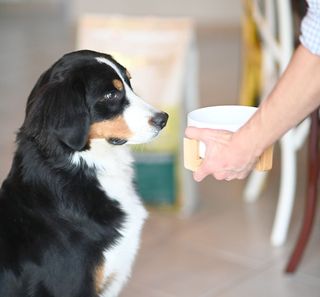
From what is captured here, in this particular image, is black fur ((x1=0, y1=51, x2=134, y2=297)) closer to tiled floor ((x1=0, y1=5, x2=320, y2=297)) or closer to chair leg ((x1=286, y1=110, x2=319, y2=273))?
tiled floor ((x1=0, y1=5, x2=320, y2=297))

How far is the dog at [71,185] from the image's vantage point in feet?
5.41

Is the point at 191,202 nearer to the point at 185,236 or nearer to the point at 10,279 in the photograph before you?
the point at 185,236

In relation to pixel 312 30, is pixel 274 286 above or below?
below

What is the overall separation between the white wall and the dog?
6.03 m

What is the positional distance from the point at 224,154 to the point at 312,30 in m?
0.34

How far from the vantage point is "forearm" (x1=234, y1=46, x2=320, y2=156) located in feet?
4.56

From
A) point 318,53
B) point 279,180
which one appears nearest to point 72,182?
→ point 318,53

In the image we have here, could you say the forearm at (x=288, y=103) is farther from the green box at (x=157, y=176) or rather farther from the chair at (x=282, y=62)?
the green box at (x=157, y=176)

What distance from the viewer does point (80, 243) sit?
1.71 m

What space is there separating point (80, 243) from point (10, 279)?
0.62 feet

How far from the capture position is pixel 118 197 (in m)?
1.80

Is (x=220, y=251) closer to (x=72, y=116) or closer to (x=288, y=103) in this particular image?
(x=72, y=116)

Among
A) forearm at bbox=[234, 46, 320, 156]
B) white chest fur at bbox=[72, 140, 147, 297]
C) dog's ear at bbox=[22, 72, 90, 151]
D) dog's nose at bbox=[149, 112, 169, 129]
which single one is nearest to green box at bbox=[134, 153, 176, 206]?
white chest fur at bbox=[72, 140, 147, 297]

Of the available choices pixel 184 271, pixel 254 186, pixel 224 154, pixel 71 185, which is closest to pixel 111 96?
pixel 71 185
